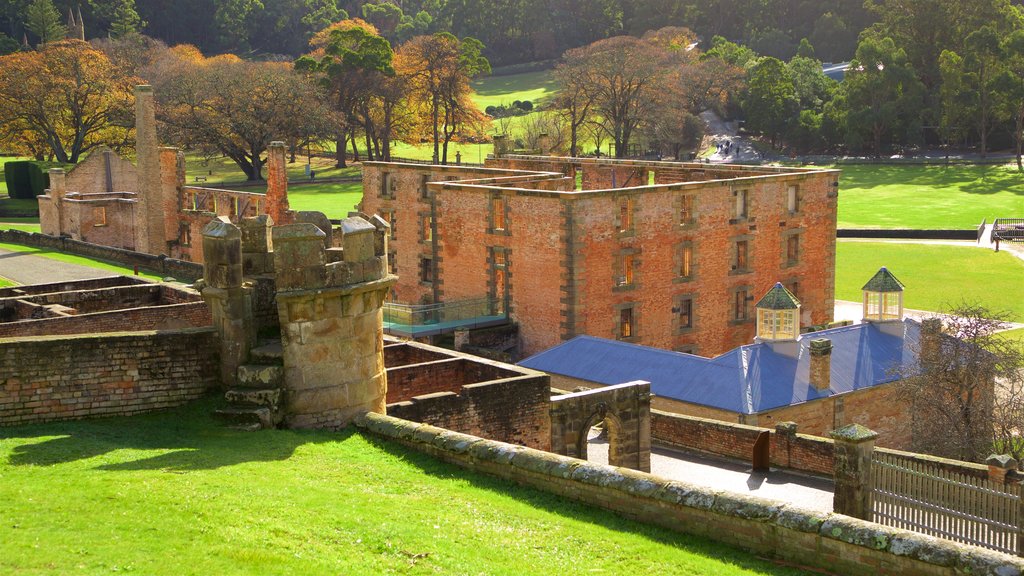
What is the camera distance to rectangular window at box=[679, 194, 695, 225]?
48.6m

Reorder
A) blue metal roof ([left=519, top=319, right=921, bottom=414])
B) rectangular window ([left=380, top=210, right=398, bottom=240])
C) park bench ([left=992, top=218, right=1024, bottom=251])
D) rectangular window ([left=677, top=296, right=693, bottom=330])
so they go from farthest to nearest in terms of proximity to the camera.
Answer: park bench ([left=992, top=218, right=1024, bottom=251])
rectangular window ([left=380, top=210, right=398, bottom=240])
rectangular window ([left=677, top=296, right=693, bottom=330])
blue metal roof ([left=519, top=319, right=921, bottom=414])

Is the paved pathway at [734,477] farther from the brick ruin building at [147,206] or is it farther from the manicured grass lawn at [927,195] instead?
the manicured grass lawn at [927,195]

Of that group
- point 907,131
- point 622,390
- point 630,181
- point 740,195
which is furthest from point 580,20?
point 622,390

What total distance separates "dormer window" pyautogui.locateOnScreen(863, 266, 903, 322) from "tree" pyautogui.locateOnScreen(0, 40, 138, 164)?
2625 inches

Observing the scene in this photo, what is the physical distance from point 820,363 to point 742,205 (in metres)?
14.9

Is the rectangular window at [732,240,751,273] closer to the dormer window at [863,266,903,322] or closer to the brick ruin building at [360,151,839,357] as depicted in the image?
the brick ruin building at [360,151,839,357]

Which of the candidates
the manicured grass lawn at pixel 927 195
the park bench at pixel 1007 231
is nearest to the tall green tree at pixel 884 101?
the manicured grass lawn at pixel 927 195

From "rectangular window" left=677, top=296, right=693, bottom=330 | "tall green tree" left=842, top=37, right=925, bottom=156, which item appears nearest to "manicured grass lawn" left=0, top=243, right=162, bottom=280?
"rectangular window" left=677, top=296, right=693, bottom=330

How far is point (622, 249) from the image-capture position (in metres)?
46.2

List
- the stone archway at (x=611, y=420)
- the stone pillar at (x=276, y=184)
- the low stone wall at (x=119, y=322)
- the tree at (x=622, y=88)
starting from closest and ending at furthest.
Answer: the stone archway at (x=611, y=420)
the low stone wall at (x=119, y=322)
the stone pillar at (x=276, y=184)
the tree at (x=622, y=88)

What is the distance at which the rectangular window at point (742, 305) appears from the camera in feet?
166

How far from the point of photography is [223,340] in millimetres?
19188

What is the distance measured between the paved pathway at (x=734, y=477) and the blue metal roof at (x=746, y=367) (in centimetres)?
652

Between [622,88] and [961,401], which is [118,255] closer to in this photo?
[961,401]
